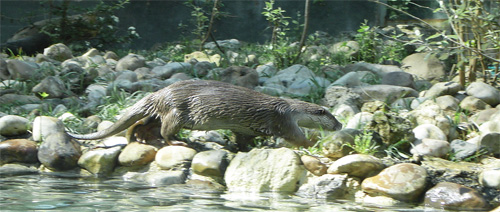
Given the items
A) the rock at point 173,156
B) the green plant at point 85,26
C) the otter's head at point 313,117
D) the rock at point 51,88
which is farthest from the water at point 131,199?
the green plant at point 85,26

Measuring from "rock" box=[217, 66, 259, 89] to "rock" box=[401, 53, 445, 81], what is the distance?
2.18 metres

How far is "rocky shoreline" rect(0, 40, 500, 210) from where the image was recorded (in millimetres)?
3795

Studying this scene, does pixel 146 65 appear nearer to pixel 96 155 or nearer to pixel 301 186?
pixel 96 155

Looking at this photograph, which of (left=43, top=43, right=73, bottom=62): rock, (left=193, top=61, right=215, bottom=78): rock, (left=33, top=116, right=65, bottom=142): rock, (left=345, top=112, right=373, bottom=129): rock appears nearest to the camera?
(left=345, top=112, right=373, bottom=129): rock

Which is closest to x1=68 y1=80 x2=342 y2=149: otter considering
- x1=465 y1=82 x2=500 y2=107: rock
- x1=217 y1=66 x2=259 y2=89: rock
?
x1=217 y1=66 x2=259 y2=89: rock

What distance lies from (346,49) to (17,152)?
182 inches

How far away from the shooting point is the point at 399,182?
3676 millimetres

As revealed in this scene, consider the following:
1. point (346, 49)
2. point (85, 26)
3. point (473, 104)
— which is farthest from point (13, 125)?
point (85, 26)

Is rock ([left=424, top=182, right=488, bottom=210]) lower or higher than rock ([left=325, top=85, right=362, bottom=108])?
lower

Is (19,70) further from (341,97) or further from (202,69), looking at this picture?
(341,97)

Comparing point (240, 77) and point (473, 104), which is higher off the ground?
point (240, 77)

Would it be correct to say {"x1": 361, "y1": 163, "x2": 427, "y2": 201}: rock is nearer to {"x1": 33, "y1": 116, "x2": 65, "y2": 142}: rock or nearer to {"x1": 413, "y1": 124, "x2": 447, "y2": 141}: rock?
{"x1": 413, "y1": 124, "x2": 447, "y2": 141}: rock

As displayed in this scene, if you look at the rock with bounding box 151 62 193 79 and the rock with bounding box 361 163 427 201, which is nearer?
the rock with bounding box 361 163 427 201

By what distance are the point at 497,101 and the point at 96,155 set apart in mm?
3589
